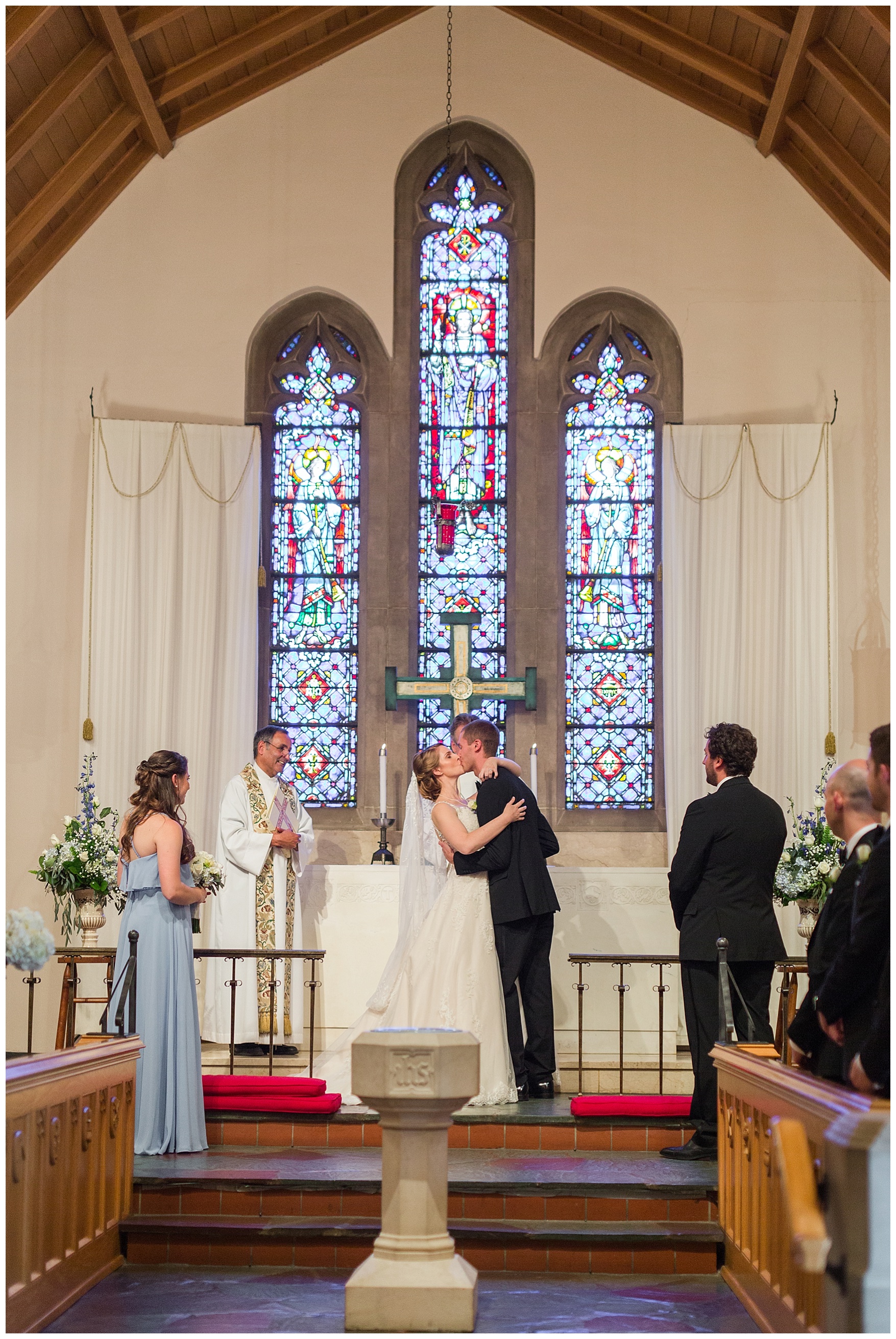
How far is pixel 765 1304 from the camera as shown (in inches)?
165

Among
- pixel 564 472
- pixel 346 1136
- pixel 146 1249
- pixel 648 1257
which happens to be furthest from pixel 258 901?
pixel 564 472

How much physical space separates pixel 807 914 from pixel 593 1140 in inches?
86.4

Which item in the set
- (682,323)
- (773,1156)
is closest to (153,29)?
(682,323)

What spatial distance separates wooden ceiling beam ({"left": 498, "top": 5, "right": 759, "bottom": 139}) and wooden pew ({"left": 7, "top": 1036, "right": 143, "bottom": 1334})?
7.69 metres

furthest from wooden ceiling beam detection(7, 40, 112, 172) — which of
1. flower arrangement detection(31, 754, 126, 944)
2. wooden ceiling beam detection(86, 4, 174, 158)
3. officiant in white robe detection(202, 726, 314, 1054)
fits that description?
flower arrangement detection(31, 754, 126, 944)

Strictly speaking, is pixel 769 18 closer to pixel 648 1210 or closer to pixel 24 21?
pixel 24 21

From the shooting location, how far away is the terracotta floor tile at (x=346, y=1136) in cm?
616

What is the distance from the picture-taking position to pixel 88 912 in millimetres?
7195

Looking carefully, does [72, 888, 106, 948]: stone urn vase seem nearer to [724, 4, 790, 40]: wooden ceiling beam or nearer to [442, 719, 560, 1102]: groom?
[442, 719, 560, 1102]: groom

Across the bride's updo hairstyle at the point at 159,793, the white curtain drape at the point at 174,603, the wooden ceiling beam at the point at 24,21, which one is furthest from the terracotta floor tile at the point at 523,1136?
the wooden ceiling beam at the point at 24,21

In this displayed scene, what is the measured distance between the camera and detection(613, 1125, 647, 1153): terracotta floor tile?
605 cm

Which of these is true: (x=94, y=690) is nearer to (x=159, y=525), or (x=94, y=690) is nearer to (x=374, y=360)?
(x=159, y=525)

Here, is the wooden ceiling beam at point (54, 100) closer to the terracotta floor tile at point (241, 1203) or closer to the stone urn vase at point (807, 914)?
the terracotta floor tile at point (241, 1203)

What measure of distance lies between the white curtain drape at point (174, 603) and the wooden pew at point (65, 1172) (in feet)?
13.0
